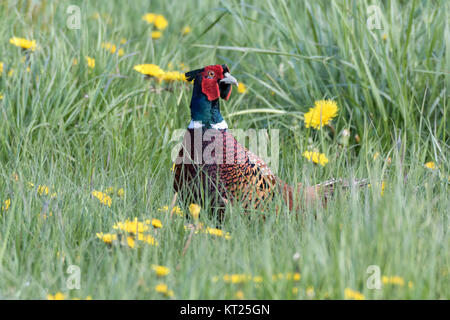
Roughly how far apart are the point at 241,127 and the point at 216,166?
3.53 feet

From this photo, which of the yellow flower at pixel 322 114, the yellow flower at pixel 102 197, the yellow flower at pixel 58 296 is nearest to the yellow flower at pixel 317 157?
the yellow flower at pixel 322 114

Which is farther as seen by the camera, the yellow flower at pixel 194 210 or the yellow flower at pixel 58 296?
the yellow flower at pixel 194 210

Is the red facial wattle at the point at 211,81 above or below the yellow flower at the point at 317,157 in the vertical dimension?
above

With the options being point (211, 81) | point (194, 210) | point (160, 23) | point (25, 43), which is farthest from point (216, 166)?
point (160, 23)

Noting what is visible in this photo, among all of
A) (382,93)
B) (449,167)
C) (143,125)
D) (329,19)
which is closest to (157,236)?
(143,125)

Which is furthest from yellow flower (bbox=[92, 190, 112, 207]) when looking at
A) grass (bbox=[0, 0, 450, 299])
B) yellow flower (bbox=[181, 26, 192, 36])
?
yellow flower (bbox=[181, 26, 192, 36])

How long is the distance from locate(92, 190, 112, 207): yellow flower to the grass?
0.08 feet

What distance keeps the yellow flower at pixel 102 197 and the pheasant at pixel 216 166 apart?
31 centimetres

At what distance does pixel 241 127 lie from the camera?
3842 millimetres

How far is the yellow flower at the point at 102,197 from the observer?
108 inches

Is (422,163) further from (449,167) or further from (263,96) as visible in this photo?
(263,96)

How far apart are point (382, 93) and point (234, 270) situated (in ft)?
6.32

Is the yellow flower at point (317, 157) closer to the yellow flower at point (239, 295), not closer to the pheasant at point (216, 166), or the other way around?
the pheasant at point (216, 166)

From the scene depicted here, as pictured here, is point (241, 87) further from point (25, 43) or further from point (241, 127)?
point (25, 43)
